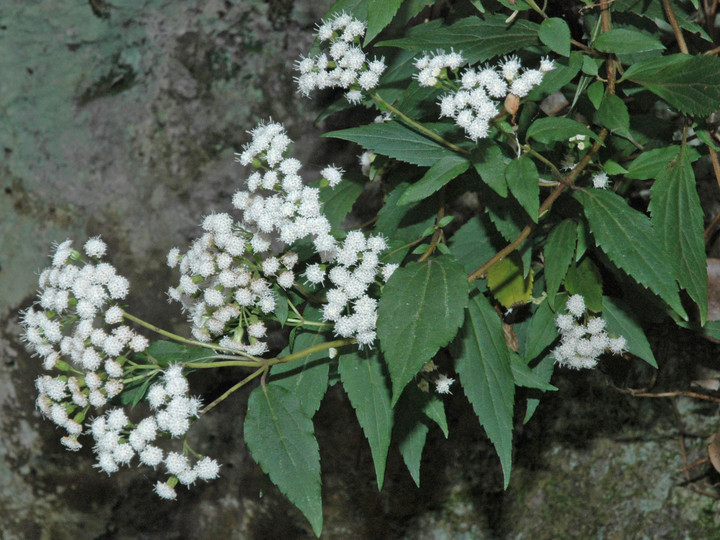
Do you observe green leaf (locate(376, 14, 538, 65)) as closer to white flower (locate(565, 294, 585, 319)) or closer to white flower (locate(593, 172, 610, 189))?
white flower (locate(593, 172, 610, 189))

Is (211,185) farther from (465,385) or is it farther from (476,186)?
(465,385)

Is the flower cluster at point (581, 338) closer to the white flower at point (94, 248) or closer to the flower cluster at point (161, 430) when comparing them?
the flower cluster at point (161, 430)

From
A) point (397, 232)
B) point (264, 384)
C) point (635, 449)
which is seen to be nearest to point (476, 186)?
point (397, 232)

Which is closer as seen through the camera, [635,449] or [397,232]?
[397,232]

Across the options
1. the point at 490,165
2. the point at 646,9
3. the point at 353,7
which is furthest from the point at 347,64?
the point at 646,9

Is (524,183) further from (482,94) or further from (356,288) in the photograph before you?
(356,288)

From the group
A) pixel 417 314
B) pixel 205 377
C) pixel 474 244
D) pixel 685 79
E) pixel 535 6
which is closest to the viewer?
pixel 417 314
